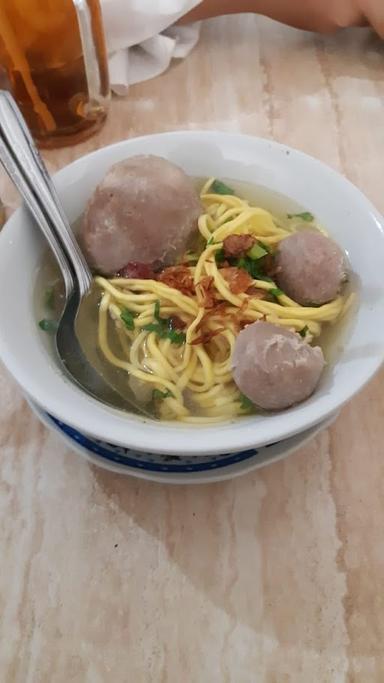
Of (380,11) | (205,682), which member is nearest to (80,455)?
(205,682)

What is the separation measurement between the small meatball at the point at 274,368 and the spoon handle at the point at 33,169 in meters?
0.30

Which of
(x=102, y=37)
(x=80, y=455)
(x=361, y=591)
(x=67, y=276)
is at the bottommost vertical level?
(x=361, y=591)

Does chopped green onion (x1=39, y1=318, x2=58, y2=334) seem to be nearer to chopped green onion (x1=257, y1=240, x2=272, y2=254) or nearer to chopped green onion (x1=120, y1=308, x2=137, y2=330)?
chopped green onion (x1=120, y1=308, x2=137, y2=330)

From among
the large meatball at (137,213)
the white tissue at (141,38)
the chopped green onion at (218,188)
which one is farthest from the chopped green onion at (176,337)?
the white tissue at (141,38)

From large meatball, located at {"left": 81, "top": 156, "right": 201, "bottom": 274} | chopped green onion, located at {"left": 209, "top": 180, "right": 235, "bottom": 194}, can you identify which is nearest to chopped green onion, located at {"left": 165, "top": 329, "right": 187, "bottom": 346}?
large meatball, located at {"left": 81, "top": 156, "right": 201, "bottom": 274}

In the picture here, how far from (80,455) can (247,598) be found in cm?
27

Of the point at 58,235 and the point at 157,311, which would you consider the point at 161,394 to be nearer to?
the point at 157,311

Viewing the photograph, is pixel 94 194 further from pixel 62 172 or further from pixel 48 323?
pixel 48 323

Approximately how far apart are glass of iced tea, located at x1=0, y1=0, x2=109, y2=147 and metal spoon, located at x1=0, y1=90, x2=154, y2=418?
13.1 inches

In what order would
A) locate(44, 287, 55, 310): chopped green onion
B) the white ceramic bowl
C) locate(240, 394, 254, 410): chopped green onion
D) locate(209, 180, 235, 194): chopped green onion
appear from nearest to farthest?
the white ceramic bowl
locate(240, 394, 254, 410): chopped green onion
locate(44, 287, 55, 310): chopped green onion
locate(209, 180, 235, 194): chopped green onion

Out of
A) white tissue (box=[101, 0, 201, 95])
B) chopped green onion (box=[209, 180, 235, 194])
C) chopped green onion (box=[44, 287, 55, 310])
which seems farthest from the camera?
white tissue (box=[101, 0, 201, 95])

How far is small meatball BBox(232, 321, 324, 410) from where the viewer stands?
76 centimetres

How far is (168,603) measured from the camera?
→ 2.49ft

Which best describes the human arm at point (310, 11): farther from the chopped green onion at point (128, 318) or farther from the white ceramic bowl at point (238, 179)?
the chopped green onion at point (128, 318)
